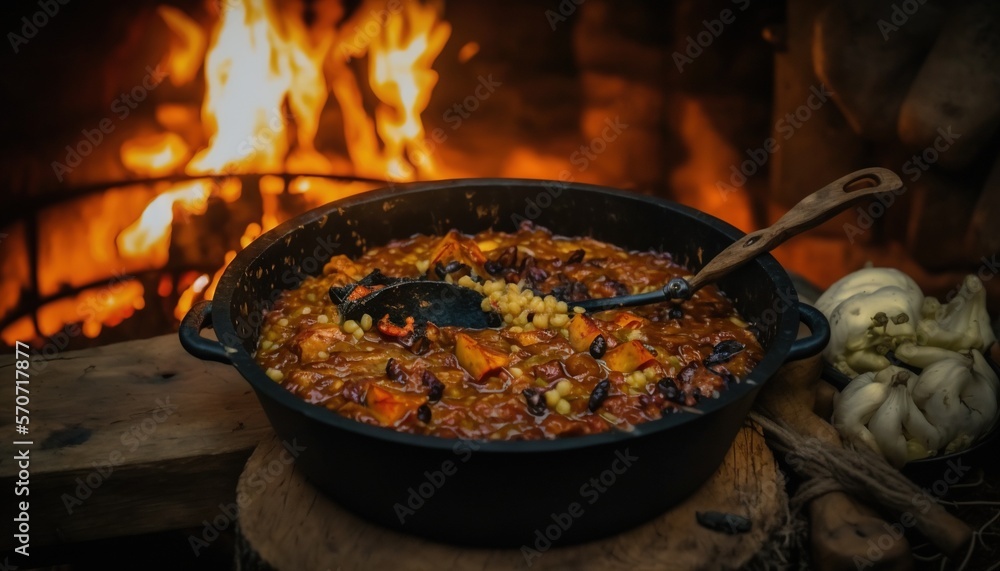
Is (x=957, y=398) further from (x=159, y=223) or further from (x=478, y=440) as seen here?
(x=159, y=223)

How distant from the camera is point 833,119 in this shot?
564 cm

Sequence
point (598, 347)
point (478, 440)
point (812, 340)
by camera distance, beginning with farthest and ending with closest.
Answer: point (598, 347)
point (812, 340)
point (478, 440)

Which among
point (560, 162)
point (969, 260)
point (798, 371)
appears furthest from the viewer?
point (560, 162)

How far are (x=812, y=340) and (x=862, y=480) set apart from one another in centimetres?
63

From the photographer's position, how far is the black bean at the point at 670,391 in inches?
121

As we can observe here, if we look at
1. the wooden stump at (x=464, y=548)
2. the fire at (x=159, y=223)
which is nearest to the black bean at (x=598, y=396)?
the wooden stump at (x=464, y=548)

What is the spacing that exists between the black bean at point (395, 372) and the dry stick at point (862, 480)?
1582mm

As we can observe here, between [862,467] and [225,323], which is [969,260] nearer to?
[862,467]

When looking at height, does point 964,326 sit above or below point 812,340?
below

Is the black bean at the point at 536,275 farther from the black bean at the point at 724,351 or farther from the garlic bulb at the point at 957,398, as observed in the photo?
the garlic bulb at the point at 957,398

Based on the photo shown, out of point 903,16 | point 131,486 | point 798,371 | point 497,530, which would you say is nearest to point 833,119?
point 903,16

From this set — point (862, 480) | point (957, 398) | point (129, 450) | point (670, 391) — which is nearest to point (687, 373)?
point (670, 391)

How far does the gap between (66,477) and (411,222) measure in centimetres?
212

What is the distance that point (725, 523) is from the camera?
9.88 feet
